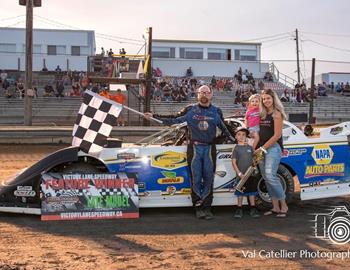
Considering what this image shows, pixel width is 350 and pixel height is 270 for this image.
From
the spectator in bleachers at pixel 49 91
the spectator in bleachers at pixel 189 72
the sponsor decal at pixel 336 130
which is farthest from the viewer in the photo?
the spectator in bleachers at pixel 189 72

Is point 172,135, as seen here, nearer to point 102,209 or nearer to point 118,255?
point 102,209

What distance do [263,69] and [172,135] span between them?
4038 centimetres

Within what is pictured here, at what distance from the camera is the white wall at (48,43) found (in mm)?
44281

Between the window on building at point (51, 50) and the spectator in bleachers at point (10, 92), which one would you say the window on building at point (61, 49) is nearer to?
the window on building at point (51, 50)

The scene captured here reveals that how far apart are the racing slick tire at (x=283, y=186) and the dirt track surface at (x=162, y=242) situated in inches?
12.8

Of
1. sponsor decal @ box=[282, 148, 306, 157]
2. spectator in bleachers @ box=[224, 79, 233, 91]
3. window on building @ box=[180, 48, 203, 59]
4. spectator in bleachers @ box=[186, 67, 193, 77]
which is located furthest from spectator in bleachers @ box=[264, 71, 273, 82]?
sponsor decal @ box=[282, 148, 306, 157]

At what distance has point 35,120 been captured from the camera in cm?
2681

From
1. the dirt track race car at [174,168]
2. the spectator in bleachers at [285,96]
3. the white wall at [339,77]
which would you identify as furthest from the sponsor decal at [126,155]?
the white wall at [339,77]

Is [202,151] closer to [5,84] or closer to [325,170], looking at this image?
[325,170]

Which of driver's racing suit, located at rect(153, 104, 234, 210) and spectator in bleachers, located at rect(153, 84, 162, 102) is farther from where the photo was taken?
spectator in bleachers, located at rect(153, 84, 162, 102)

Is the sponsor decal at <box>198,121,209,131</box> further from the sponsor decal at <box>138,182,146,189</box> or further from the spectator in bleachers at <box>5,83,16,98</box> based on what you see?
the spectator in bleachers at <box>5,83,16,98</box>

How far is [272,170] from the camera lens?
21.9ft

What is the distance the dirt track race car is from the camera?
6570mm

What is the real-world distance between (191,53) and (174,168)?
47.1 m
